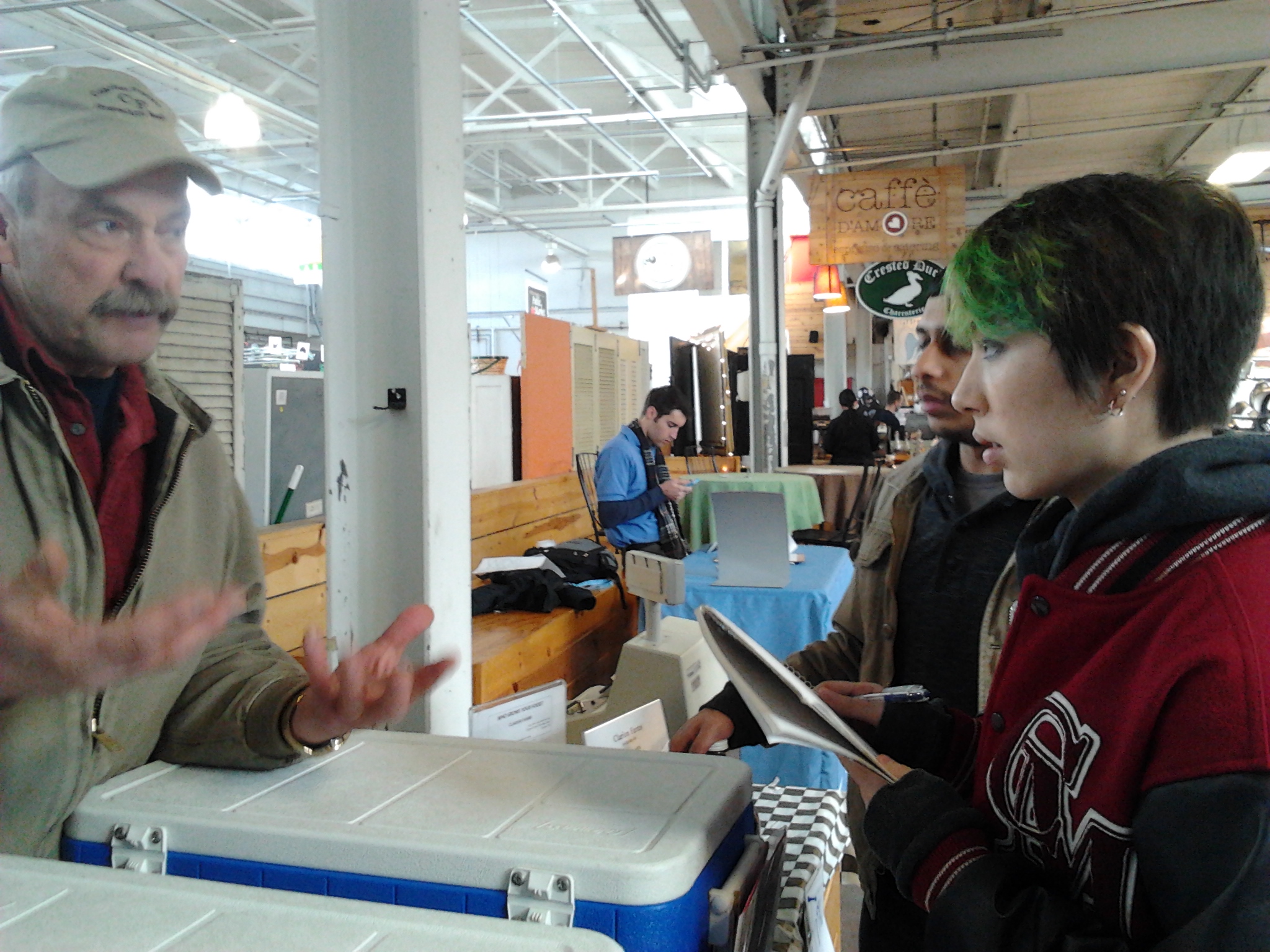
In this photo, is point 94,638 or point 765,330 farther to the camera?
point 765,330

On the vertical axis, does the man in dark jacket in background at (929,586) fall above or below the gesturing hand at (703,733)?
above

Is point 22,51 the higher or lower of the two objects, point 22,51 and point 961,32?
the lower

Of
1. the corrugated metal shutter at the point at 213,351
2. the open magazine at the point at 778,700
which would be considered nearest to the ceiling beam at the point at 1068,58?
the corrugated metal shutter at the point at 213,351

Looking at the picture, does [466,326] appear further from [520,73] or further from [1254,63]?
[520,73]

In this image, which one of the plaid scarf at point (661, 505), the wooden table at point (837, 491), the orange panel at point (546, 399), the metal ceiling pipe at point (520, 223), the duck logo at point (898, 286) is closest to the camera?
the plaid scarf at point (661, 505)

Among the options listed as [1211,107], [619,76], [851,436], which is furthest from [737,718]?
[619,76]

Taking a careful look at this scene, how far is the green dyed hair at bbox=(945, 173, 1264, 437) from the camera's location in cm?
90

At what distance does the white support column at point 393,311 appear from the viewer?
184 centimetres

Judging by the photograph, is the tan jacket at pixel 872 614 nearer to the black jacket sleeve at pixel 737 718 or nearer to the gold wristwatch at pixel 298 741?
the black jacket sleeve at pixel 737 718

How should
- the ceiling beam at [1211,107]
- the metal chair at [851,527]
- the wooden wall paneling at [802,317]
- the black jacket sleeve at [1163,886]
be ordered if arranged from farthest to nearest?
the wooden wall paneling at [802,317] → the ceiling beam at [1211,107] → the metal chair at [851,527] → the black jacket sleeve at [1163,886]

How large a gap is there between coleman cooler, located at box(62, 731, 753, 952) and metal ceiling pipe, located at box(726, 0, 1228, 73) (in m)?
5.45

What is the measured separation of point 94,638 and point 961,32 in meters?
6.02

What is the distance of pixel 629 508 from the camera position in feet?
16.6

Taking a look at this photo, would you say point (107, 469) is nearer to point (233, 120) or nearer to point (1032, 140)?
point (233, 120)
